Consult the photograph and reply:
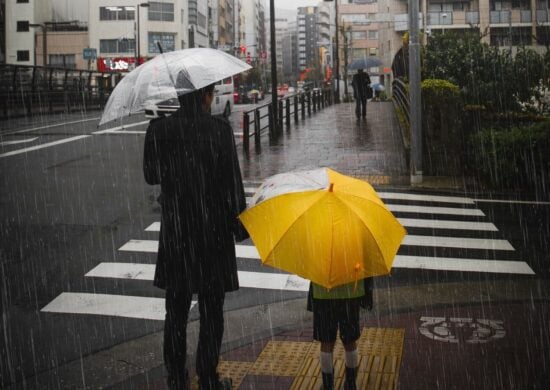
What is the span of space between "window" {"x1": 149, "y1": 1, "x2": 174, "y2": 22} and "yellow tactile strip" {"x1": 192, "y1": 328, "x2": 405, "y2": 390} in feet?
231

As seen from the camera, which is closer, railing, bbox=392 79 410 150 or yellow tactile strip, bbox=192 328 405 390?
yellow tactile strip, bbox=192 328 405 390

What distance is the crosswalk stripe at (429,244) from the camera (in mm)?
8250

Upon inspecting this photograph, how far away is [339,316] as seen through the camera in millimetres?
3877

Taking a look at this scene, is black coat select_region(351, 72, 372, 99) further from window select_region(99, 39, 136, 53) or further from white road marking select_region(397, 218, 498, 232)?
window select_region(99, 39, 136, 53)

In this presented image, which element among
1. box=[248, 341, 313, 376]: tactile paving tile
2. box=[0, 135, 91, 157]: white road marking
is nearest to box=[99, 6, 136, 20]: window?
box=[0, 135, 91, 157]: white road marking

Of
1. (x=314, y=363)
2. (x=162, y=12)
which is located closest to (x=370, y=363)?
(x=314, y=363)

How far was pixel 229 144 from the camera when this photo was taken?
382 centimetres

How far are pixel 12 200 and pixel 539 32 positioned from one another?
47.3 meters

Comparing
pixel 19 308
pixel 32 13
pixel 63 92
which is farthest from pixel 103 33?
pixel 19 308

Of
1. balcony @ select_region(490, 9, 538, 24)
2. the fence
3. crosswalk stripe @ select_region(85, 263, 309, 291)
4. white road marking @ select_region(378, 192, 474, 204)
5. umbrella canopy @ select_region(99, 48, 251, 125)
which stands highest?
balcony @ select_region(490, 9, 538, 24)

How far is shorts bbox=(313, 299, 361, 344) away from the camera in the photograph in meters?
3.85

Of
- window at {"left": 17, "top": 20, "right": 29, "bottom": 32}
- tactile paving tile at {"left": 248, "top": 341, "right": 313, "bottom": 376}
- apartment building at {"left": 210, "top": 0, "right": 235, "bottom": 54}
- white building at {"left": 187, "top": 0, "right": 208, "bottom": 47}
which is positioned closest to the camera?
tactile paving tile at {"left": 248, "top": 341, "right": 313, "bottom": 376}

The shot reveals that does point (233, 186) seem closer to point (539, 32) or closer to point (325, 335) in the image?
point (325, 335)

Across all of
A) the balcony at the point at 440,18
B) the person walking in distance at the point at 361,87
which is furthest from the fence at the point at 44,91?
the balcony at the point at 440,18
